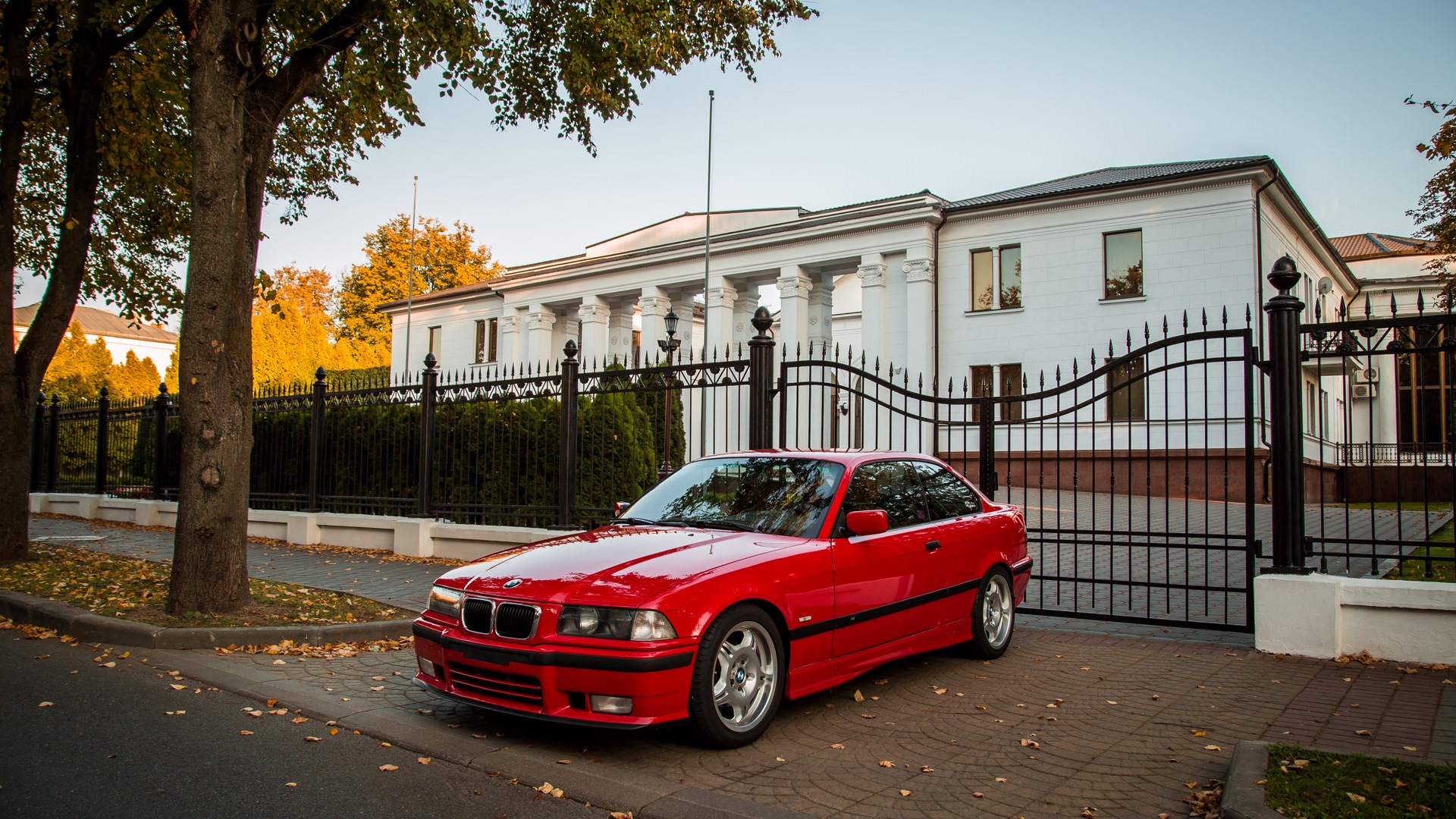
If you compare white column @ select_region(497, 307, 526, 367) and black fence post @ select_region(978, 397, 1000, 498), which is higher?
white column @ select_region(497, 307, 526, 367)

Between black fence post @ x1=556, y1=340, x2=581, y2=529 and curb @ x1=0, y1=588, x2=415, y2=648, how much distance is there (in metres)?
3.54

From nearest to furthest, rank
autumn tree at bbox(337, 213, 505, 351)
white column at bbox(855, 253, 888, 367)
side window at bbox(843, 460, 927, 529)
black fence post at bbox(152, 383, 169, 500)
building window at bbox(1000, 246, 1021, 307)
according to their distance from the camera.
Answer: side window at bbox(843, 460, 927, 529) < black fence post at bbox(152, 383, 169, 500) < building window at bbox(1000, 246, 1021, 307) < white column at bbox(855, 253, 888, 367) < autumn tree at bbox(337, 213, 505, 351)

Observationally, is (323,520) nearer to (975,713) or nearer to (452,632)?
(452,632)

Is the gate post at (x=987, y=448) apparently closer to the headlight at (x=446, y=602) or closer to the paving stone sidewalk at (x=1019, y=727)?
the paving stone sidewalk at (x=1019, y=727)

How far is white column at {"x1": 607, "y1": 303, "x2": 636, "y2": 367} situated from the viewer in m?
42.0

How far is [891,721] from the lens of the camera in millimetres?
5203

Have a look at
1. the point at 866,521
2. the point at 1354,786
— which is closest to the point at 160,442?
the point at 866,521

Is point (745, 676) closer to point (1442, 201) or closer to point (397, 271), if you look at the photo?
point (1442, 201)

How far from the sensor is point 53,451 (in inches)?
866

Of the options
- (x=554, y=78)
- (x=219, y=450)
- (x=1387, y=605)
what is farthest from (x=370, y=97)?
(x=1387, y=605)

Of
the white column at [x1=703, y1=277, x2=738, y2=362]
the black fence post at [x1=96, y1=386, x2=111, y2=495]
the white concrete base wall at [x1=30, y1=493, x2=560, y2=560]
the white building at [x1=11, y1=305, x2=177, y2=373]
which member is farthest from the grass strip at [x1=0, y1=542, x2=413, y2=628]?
the white building at [x1=11, y1=305, x2=177, y2=373]

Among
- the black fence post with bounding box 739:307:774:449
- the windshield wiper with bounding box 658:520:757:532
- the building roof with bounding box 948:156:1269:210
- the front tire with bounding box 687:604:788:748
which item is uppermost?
the building roof with bounding box 948:156:1269:210

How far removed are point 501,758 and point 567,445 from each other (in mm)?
6984

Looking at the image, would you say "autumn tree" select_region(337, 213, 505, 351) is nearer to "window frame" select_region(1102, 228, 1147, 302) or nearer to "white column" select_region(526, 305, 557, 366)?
"white column" select_region(526, 305, 557, 366)
